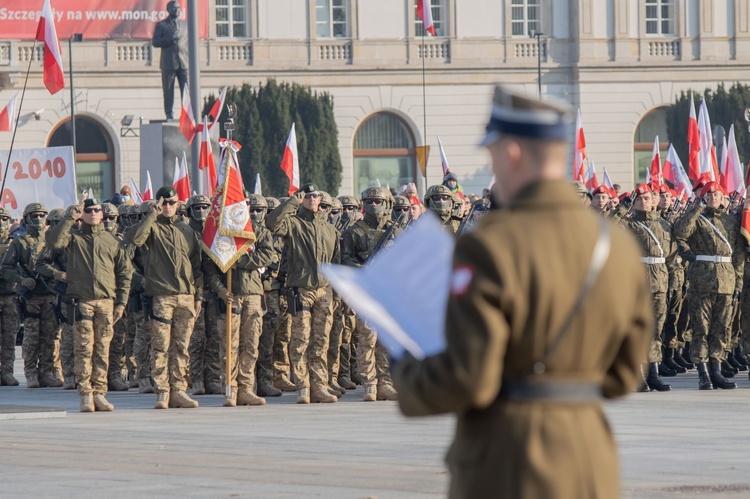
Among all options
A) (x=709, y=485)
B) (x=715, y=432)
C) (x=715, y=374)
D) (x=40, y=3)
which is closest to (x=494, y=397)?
(x=709, y=485)

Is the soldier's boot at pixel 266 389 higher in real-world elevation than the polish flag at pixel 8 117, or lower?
lower

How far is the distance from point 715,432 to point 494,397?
7663mm

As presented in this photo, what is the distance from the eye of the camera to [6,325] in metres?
18.6

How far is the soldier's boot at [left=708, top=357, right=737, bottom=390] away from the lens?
15125mm

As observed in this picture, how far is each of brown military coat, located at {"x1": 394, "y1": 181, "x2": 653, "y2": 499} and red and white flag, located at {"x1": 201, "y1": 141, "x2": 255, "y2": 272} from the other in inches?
413

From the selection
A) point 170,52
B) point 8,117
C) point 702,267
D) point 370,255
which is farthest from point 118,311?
point 170,52

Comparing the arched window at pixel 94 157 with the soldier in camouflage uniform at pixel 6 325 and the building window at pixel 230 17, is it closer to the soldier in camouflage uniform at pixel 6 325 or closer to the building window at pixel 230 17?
the building window at pixel 230 17

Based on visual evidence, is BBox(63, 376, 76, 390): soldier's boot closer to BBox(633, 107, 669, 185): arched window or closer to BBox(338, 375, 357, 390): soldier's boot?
BBox(338, 375, 357, 390): soldier's boot

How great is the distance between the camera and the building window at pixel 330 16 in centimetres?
5253

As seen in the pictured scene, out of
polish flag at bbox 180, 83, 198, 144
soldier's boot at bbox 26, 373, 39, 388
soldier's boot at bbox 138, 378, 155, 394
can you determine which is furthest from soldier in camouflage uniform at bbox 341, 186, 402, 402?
polish flag at bbox 180, 83, 198, 144

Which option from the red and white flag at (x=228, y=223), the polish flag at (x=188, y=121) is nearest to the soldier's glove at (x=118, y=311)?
the red and white flag at (x=228, y=223)

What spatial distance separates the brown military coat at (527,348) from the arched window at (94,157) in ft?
158

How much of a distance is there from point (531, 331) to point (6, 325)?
15533 millimetres

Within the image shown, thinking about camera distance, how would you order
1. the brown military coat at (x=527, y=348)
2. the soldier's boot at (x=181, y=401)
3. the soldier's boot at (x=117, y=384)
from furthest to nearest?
1. the soldier's boot at (x=117, y=384)
2. the soldier's boot at (x=181, y=401)
3. the brown military coat at (x=527, y=348)
